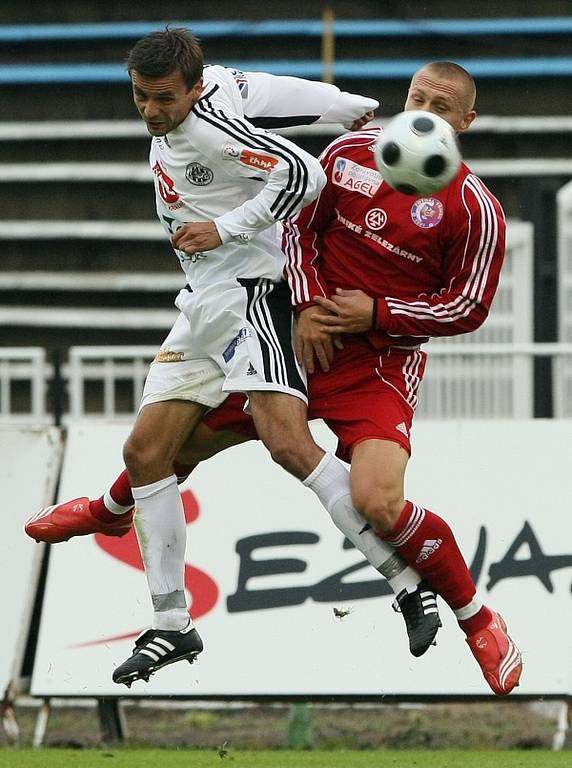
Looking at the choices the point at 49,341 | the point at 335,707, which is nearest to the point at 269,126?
the point at 335,707

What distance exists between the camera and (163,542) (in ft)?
21.9

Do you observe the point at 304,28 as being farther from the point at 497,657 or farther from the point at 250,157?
the point at 497,657

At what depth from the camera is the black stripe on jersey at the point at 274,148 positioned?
20.0 ft

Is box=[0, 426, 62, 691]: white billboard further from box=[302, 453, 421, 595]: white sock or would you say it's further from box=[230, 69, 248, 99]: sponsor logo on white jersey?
box=[230, 69, 248, 99]: sponsor logo on white jersey

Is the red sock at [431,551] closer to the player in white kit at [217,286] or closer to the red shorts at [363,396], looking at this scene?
the player in white kit at [217,286]

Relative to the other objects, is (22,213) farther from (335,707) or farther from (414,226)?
(414,226)

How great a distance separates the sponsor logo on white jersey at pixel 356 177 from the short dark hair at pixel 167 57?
643 millimetres

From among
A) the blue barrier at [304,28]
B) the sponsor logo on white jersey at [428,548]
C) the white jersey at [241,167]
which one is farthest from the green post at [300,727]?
the blue barrier at [304,28]

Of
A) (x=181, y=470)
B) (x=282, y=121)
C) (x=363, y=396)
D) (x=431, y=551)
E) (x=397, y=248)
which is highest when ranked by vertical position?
(x=282, y=121)

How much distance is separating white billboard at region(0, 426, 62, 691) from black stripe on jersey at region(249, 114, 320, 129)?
2.82 meters

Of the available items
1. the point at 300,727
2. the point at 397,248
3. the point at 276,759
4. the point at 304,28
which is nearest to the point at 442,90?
the point at 397,248

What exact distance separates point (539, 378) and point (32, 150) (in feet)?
21.6

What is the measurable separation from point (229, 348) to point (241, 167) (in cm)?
71

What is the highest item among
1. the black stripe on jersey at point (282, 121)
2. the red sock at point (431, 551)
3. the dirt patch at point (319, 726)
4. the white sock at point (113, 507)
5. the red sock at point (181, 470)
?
the black stripe on jersey at point (282, 121)
